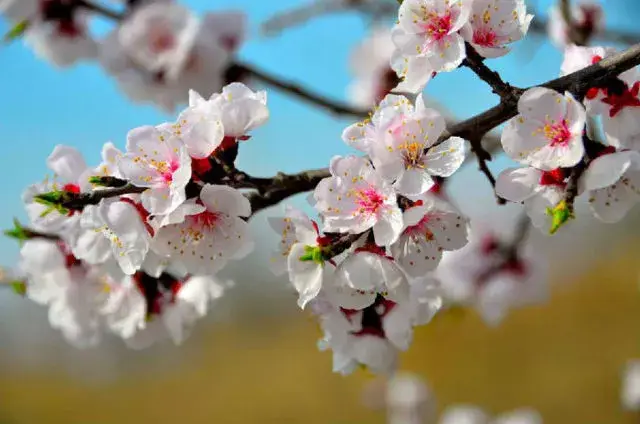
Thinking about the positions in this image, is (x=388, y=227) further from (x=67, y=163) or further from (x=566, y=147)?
(x=67, y=163)

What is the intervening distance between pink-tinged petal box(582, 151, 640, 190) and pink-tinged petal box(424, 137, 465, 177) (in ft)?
0.48

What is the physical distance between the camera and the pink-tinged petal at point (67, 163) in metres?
0.97

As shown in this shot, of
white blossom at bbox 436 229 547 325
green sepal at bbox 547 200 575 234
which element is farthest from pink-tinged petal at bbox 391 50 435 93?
white blossom at bbox 436 229 547 325

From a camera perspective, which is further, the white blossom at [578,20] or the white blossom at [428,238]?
the white blossom at [578,20]

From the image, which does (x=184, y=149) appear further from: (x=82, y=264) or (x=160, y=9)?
(x=160, y=9)

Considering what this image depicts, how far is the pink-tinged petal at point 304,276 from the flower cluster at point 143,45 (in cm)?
126

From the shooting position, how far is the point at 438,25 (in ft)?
2.60

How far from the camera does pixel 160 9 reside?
6.23 ft

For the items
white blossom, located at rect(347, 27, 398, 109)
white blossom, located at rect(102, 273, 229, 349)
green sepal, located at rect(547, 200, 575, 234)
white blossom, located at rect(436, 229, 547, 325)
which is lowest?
white blossom, located at rect(436, 229, 547, 325)

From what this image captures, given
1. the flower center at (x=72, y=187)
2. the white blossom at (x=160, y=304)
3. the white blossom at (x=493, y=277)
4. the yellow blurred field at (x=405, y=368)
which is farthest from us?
the yellow blurred field at (x=405, y=368)

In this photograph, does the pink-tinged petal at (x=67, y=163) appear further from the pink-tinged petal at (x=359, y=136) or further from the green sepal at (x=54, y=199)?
the pink-tinged petal at (x=359, y=136)

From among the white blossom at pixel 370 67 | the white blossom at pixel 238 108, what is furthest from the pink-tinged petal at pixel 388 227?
the white blossom at pixel 370 67

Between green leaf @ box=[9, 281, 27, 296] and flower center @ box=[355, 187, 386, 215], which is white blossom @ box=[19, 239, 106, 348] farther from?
flower center @ box=[355, 187, 386, 215]

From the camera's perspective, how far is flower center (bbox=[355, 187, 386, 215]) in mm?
749
